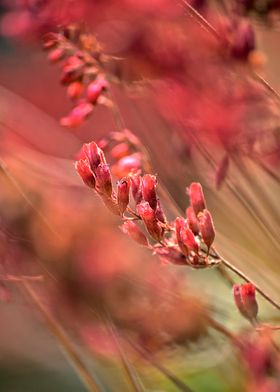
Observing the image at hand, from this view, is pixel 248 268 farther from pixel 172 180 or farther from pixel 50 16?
pixel 50 16

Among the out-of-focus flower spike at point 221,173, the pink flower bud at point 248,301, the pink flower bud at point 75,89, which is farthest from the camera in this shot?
the pink flower bud at point 75,89

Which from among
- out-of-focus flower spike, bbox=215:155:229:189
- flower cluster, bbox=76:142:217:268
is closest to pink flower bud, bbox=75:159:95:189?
flower cluster, bbox=76:142:217:268

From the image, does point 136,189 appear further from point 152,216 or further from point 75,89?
point 75,89

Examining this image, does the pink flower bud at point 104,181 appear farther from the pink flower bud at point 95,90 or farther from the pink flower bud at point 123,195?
the pink flower bud at point 95,90

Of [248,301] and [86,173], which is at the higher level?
[86,173]

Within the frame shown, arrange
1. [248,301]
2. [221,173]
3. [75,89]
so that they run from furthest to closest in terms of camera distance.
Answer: [75,89] → [221,173] → [248,301]

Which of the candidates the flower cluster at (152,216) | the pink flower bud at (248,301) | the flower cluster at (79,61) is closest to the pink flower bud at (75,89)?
the flower cluster at (79,61)

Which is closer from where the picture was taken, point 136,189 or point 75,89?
point 136,189

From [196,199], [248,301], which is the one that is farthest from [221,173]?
[248,301]
